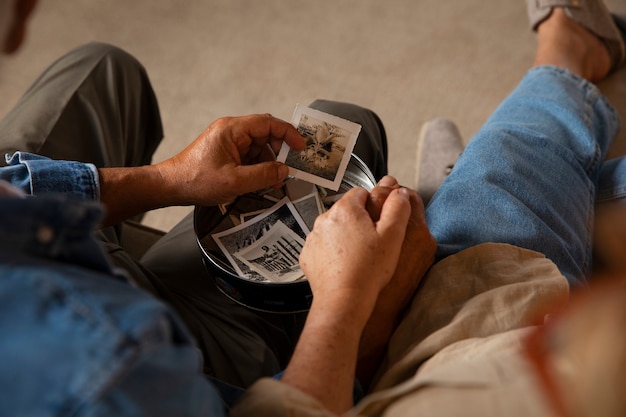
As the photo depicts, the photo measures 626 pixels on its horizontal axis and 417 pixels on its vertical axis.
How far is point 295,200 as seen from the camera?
1048 millimetres

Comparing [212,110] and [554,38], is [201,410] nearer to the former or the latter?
[554,38]

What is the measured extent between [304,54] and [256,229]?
3.41 feet

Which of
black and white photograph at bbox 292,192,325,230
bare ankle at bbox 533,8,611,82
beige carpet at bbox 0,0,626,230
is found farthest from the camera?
beige carpet at bbox 0,0,626,230

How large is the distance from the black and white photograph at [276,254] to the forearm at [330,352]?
17cm

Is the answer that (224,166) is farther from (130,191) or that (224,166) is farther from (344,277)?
(344,277)

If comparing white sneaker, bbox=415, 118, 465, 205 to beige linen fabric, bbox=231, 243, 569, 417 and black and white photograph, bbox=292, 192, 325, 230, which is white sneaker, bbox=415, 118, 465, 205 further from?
beige linen fabric, bbox=231, 243, 569, 417

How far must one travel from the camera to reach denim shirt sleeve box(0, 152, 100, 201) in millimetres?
898

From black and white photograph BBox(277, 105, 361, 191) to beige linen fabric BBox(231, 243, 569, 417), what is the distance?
25 centimetres

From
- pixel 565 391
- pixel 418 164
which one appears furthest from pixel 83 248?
pixel 418 164

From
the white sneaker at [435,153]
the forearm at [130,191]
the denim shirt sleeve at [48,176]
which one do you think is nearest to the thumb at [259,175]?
the forearm at [130,191]

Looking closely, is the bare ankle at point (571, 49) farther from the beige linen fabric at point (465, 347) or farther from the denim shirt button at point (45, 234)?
the denim shirt button at point (45, 234)

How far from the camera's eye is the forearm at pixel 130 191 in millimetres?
979

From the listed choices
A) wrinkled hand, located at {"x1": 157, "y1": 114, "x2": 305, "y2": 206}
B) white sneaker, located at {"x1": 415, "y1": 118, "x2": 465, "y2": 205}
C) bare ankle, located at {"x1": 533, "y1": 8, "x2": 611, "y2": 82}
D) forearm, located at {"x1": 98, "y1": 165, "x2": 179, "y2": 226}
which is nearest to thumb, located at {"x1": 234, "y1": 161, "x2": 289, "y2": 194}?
wrinkled hand, located at {"x1": 157, "y1": 114, "x2": 305, "y2": 206}

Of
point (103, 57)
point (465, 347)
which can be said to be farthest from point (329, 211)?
point (103, 57)
